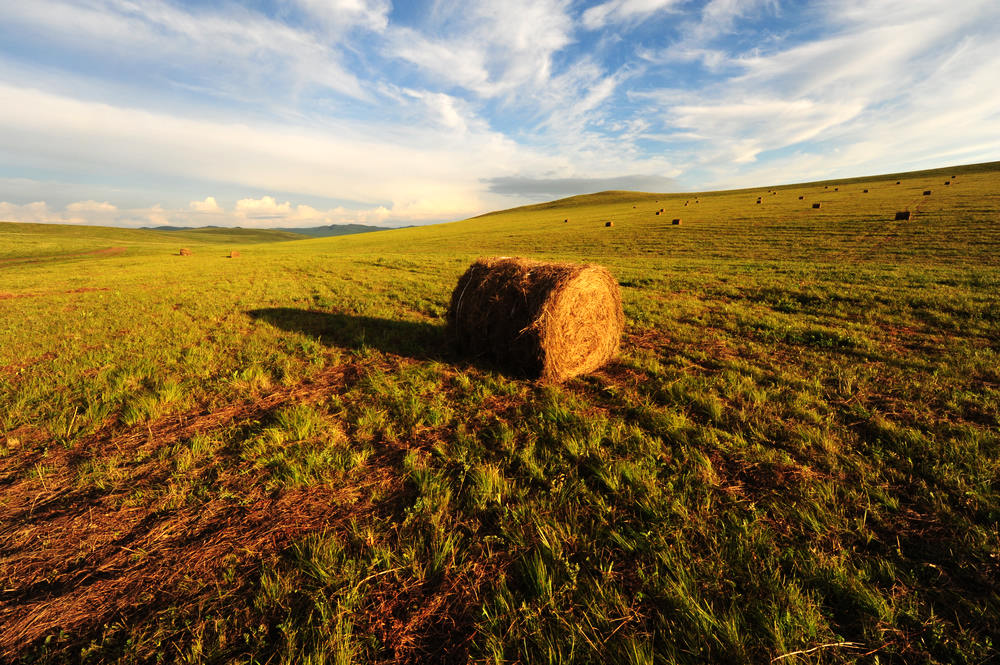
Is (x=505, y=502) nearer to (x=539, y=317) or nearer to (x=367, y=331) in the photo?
(x=539, y=317)

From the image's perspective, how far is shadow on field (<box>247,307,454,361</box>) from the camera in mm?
7661

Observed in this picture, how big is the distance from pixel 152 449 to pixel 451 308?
16.1 feet

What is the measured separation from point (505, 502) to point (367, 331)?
6559 mm

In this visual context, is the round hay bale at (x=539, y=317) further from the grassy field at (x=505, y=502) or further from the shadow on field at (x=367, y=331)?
the shadow on field at (x=367, y=331)

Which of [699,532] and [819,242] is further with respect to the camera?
[819,242]

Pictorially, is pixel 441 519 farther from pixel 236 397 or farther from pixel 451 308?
pixel 451 308

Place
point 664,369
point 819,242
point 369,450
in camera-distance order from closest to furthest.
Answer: point 369,450
point 664,369
point 819,242

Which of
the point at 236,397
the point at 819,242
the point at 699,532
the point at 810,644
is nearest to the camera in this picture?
the point at 810,644

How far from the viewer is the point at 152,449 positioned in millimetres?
4297

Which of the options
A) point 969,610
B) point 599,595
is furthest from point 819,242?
point 599,595

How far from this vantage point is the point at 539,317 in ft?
19.5

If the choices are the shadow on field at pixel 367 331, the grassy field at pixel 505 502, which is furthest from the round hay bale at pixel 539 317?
the shadow on field at pixel 367 331

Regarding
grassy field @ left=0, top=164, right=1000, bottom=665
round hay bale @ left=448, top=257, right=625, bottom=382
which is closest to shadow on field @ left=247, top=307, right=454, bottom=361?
grassy field @ left=0, top=164, right=1000, bottom=665

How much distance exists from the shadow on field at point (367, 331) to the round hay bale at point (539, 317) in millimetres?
905
